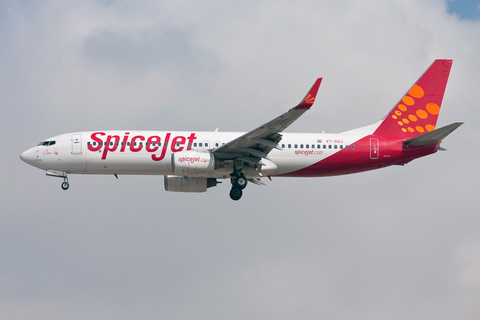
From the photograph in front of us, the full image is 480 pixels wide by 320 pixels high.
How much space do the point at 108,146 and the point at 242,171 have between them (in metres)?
8.70

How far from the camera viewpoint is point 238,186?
145ft

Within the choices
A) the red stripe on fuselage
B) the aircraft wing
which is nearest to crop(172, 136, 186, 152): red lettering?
the aircraft wing

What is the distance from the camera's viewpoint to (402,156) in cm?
4544

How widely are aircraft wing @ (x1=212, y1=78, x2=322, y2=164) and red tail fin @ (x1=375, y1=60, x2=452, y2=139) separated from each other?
31.1 ft

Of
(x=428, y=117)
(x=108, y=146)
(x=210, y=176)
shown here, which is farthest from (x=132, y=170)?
(x=428, y=117)

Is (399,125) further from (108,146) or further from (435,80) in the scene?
(108,146)

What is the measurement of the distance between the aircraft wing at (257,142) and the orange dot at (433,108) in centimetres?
1304

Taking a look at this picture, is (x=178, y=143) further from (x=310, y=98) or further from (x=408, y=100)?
(x=408, y=100)

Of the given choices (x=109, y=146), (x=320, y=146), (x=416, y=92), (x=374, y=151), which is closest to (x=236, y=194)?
(x=320, y=146)

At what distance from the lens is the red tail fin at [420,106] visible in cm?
4779

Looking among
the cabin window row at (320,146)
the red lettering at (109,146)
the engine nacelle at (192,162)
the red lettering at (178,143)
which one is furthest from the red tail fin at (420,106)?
the red lettering at (109,146)

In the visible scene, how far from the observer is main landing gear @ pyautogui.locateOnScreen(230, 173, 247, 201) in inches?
1731

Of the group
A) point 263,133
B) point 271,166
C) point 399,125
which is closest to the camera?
point 263,133

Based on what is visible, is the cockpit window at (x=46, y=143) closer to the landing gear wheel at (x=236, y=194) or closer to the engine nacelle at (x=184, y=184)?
the engine nacelle at (x=184, y=184)
